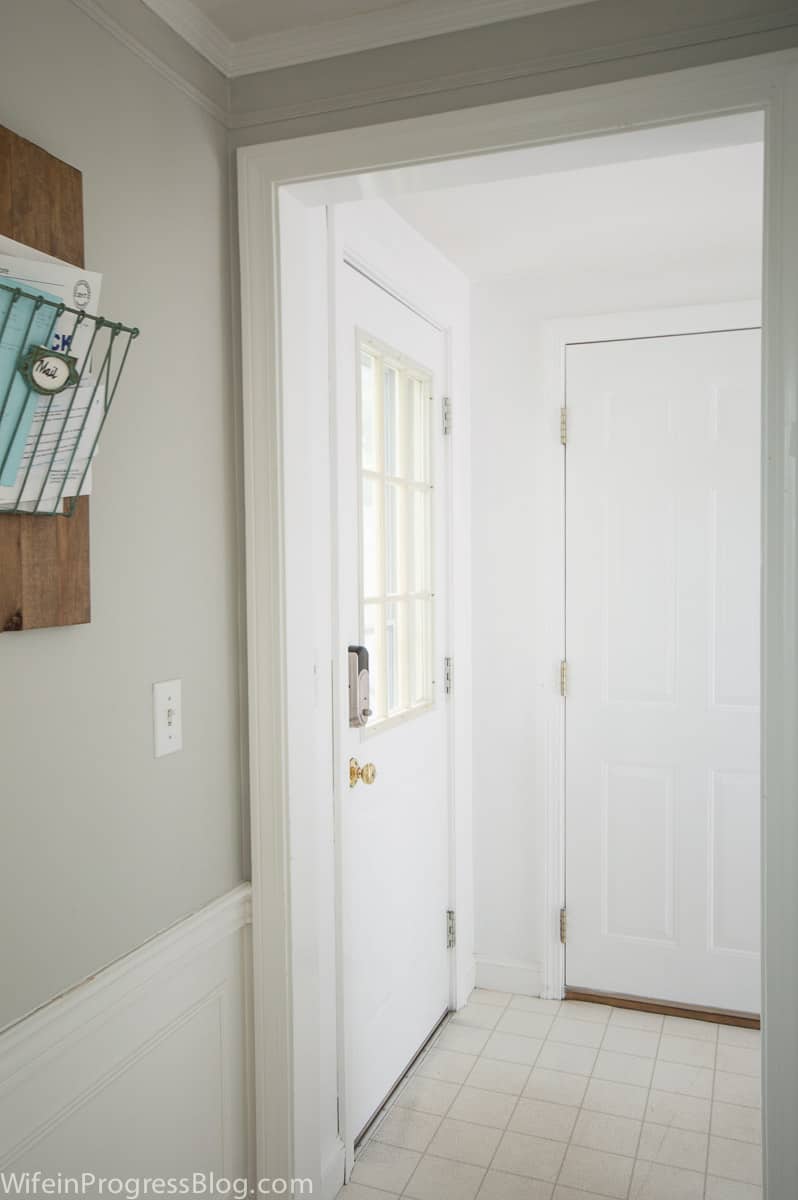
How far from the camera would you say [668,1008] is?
2.84 m

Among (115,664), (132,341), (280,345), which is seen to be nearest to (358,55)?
(280,345)

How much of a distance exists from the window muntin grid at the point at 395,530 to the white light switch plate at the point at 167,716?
2.27 ft

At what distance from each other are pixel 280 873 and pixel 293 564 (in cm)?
60

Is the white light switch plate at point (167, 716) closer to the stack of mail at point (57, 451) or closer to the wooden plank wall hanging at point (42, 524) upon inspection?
the wooden plank wall hanging at point (42, 524)

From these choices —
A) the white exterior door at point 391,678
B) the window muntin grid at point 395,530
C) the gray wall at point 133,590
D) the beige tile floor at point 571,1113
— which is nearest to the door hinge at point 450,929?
the white exterior door at point 391,678

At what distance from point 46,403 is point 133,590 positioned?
36cm

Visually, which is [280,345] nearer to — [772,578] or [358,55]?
[358,55]

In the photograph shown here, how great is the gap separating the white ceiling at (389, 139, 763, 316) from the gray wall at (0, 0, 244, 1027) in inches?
26.4

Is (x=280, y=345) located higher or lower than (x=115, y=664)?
higher

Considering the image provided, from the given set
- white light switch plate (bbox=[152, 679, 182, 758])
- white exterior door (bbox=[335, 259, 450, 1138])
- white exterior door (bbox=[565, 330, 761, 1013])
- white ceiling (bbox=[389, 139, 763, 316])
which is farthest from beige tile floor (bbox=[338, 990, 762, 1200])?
white ceiling (bbox=[389, 139, 763, 316])

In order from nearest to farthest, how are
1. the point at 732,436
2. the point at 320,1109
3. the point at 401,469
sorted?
the point at 320,1109 → the point at 401,469 → the point at 732,436

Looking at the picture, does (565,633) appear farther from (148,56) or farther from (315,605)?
(148,56)

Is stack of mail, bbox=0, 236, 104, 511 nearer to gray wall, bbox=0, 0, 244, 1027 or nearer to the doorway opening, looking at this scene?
gray wall, bbox=0, 0, 244, 1027

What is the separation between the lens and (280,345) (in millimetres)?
1671
